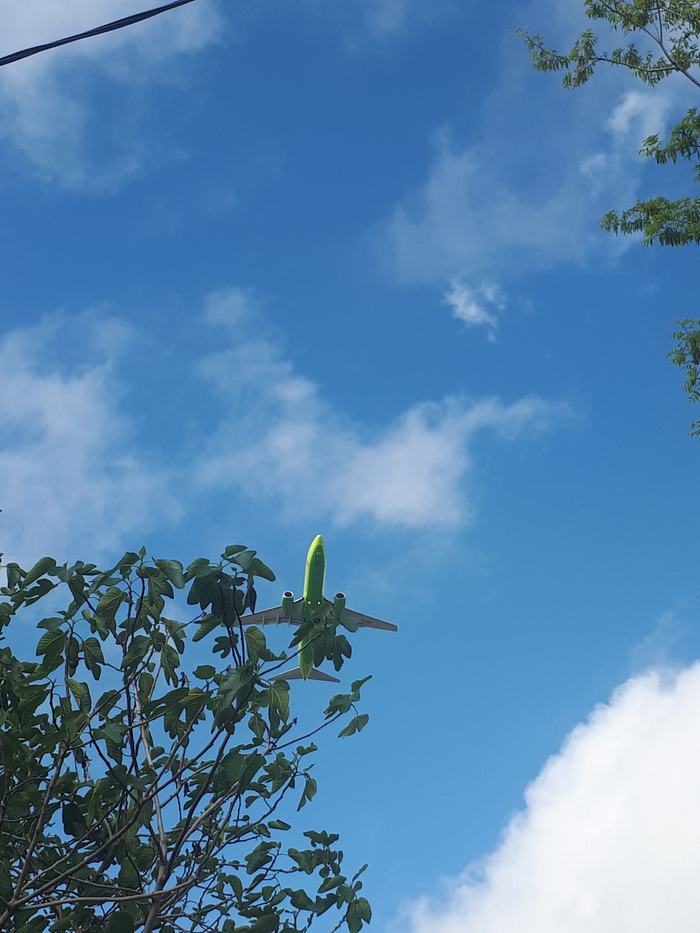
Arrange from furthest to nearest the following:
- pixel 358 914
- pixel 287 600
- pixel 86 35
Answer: pixel 287 600
pixel 358 914
pixel 86 35

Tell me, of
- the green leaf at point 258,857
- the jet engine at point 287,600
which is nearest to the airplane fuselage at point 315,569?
the jet engine at point 287,600

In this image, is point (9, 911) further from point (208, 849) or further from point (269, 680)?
point (269, 680)

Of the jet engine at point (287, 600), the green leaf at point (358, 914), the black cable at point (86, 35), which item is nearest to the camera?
the black cable at point (86, 35)

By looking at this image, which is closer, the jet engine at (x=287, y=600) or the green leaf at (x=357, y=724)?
the green leaf at (x=357, y=724)

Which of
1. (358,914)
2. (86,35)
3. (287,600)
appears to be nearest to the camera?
(86,35)

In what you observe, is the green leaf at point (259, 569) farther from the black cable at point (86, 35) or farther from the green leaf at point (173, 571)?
the black cable at point (86, 35)

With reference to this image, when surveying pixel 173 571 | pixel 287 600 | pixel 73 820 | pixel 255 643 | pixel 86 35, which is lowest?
pixel 73 820

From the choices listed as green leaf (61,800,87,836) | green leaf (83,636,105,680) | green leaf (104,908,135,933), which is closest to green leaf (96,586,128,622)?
green leaf (83,636,105,680)

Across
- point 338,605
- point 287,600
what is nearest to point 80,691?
point 338,605

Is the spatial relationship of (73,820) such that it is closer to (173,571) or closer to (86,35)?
(173,571)

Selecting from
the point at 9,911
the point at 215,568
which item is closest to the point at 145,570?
the point at 215,568

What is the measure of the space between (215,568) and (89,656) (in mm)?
1139

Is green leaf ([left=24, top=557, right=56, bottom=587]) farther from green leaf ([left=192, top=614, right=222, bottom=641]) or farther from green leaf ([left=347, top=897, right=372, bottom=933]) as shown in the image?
green leaf ([left=347, top=897, right=372, bottom=933])

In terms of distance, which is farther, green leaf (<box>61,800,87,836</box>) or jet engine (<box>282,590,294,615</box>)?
jet engine (<box>282,590,294,615</box>)
